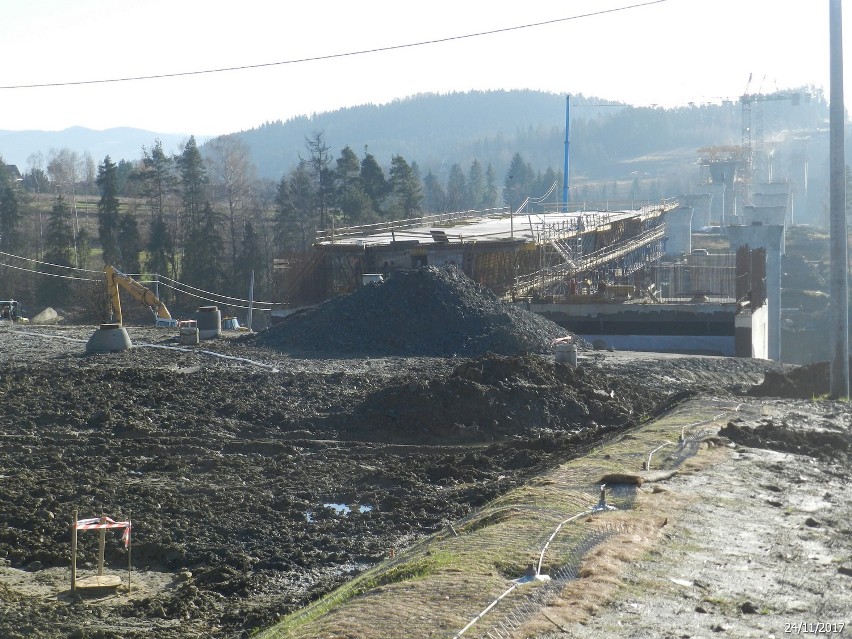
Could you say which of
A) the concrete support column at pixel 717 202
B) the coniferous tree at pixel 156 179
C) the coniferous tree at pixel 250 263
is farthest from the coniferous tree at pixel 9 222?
the concrete support column at pixel 717 202

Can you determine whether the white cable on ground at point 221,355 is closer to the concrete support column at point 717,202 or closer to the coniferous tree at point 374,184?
the coniferous tree at point 374,184

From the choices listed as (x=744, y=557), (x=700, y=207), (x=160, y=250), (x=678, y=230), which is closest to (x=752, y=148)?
(x=700, y=207)

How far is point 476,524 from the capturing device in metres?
10.8

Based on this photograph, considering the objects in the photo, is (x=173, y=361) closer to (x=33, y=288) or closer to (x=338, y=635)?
(x=338, y=635)

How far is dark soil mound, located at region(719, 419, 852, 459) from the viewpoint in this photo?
533 inches

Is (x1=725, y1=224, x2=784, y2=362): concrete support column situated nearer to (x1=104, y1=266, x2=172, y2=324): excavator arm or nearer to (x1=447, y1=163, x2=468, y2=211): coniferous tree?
(x1=104, y1=266, x2=172, y2=324): excavator arm

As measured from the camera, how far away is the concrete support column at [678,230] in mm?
89062

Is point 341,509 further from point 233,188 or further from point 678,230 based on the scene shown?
point 678,230

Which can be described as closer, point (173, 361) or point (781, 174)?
point (173, 361)

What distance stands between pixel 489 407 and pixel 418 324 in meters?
12.1

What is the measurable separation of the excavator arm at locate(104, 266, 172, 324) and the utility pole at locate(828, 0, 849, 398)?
25.7 meters

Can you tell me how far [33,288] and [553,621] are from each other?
61.1 meters

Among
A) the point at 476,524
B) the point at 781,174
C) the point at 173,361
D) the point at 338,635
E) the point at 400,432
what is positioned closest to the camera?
the point at 338,635

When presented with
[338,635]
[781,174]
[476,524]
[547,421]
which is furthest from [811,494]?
[781,174]
